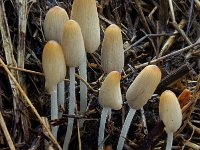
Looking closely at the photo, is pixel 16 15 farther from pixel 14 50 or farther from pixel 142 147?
pixel 142 147

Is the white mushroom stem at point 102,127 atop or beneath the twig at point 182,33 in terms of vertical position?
beneath

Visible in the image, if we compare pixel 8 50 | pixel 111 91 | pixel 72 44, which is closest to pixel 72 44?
pixel 72 44

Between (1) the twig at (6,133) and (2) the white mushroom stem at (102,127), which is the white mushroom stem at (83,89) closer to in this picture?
(2) the white mushroom stem at (102,127)

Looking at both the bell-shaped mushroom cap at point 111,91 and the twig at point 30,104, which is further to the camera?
the twig at point 30,104

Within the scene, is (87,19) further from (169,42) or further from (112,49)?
(169,42)

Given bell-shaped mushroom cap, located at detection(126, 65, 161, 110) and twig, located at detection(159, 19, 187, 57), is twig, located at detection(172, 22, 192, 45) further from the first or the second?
bell-shaped mushroom cap, located at detection(126, 65, 161, 110)

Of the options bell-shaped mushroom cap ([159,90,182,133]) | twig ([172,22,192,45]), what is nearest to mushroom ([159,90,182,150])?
bell-shaped mushroom cap ([159,90,182,133])

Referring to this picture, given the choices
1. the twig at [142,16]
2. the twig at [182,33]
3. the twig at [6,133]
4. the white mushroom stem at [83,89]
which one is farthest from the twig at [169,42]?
the twig at [6,133]

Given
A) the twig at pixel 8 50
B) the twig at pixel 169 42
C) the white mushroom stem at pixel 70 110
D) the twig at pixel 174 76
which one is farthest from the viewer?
the twig at pixel 169 42
